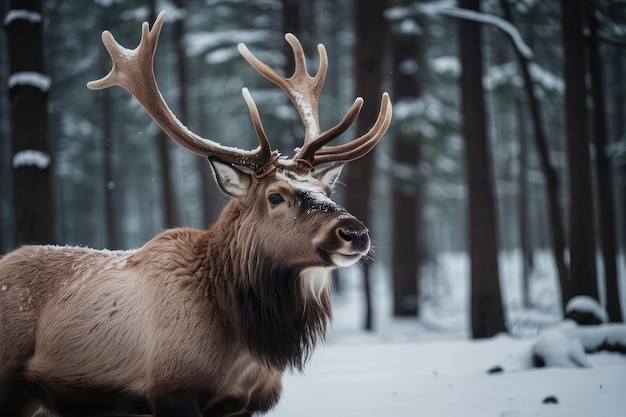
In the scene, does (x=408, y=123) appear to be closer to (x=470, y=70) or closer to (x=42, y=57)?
(x=470, y=70)

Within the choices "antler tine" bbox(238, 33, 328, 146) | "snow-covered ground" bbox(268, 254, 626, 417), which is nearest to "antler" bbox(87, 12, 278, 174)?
"antler tine" bbox(238, 33, 328, 146)

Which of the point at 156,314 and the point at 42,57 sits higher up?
the point at 42,57

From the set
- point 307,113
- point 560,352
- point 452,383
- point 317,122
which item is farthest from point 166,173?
point 560,352

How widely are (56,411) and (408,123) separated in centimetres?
1137

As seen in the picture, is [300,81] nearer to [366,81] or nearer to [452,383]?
[452,383]

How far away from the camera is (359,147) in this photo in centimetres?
472

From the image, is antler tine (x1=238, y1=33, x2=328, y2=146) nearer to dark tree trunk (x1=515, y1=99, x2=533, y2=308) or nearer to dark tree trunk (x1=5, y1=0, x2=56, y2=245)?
dark tree trunk (x1=5, y1=0, x2=56, y2=245)

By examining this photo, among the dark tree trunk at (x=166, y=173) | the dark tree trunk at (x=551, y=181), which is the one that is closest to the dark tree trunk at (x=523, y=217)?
the dark tree trunk at (x=551, y=181)

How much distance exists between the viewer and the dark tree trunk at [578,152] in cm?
933

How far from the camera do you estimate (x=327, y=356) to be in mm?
7637

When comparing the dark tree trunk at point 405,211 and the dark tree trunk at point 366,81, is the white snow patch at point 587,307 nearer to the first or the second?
the dark tree trunk at point 366,81

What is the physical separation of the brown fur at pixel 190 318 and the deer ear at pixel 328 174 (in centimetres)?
22

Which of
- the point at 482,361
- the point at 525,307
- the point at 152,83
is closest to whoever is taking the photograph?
the point at 152,83

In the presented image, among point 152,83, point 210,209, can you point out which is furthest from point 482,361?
point 210,209
